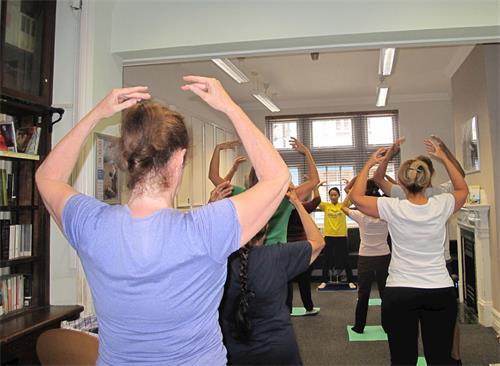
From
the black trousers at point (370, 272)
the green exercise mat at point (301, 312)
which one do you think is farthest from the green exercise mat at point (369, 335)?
the green exercise mat at point (301, 312)

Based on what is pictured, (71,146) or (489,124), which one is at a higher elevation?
(489,124)

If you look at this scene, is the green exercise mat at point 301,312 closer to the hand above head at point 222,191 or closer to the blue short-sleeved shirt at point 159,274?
the hand above head at point 222,191

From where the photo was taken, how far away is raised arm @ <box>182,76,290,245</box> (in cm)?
89

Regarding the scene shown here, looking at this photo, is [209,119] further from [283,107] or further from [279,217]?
[279,217]

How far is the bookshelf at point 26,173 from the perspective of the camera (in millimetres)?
2234

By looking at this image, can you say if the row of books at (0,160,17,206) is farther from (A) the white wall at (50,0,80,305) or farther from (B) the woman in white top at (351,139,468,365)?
(B) the woman in white top at (351,139,468,365)

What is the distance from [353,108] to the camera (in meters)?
7.97

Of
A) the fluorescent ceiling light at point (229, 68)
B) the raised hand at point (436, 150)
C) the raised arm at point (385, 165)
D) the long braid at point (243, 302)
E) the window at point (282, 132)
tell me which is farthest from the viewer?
the window at point (282, 132)

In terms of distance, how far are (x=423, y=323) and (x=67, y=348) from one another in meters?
1.82

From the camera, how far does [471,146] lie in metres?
4.69

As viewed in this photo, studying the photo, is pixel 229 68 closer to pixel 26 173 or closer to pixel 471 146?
pixel 26 173

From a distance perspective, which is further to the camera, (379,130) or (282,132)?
(282,132)

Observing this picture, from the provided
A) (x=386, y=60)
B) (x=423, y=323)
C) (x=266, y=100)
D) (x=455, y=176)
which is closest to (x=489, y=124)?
(x=386, y=60)

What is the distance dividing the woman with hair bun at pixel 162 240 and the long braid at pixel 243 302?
0.56 m
